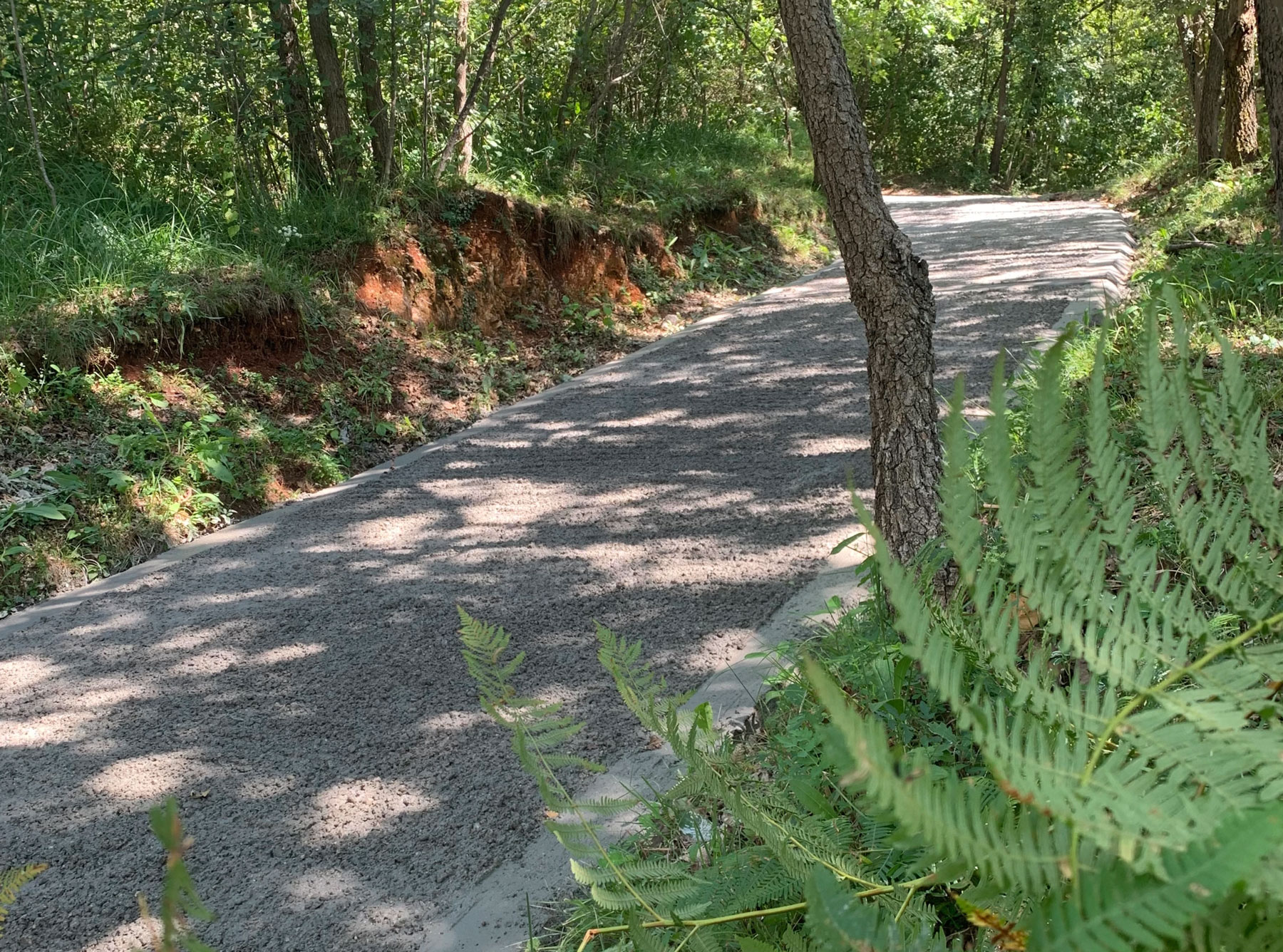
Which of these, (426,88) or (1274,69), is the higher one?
(426,88)

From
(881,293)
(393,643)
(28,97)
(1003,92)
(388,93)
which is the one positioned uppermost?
(1003,92)

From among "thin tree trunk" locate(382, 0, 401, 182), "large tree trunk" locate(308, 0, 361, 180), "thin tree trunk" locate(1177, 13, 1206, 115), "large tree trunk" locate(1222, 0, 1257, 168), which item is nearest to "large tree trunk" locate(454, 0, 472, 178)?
"thin tree trunk" locate(382, 0, 401, 182)

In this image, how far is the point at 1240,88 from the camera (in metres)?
12.7

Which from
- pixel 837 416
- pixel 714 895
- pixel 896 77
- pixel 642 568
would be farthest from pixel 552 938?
pixel 896 77

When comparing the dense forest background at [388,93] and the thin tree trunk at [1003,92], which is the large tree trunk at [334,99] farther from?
the thin tree trunk at [1003,92]

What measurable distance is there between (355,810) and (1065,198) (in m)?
19.3

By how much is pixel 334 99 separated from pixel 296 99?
327mm

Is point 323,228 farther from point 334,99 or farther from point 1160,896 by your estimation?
point 1160,896

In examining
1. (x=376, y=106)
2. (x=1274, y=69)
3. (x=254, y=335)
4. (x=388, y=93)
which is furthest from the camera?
(x=388, y=93)

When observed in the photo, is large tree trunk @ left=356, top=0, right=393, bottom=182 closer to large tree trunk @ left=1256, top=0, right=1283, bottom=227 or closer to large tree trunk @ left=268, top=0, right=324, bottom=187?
A: large tree trunk @ left=268, top=0, right=324, bottom=187

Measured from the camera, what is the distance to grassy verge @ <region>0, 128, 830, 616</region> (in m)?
5.93

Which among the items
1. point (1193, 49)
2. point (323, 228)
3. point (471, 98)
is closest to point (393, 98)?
point (471, 98)

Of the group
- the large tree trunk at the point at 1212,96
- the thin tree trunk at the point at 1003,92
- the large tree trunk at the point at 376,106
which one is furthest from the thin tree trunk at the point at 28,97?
the thin tree trunk at the point at 1003,92

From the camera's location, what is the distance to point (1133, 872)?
1.20ft
